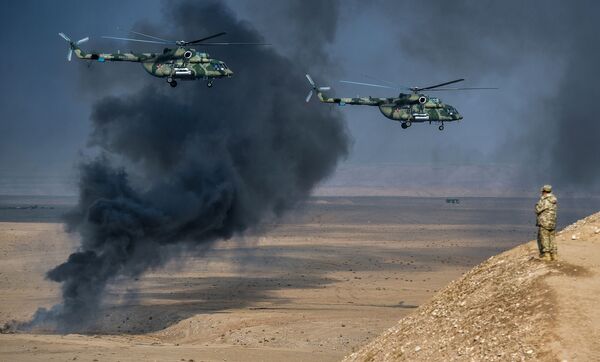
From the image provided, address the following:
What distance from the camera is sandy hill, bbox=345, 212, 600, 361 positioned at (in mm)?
23078

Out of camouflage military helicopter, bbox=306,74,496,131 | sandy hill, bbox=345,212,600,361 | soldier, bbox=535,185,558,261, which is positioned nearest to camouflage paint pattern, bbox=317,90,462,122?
camouflage military helicopter, bbox=306,74,496,131

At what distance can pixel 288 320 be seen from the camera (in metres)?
47.3

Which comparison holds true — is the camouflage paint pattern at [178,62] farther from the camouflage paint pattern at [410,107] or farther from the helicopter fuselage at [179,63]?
the camouflage paint pattern at [410,107]

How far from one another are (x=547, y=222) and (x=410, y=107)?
126 ft

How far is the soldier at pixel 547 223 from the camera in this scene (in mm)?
25500

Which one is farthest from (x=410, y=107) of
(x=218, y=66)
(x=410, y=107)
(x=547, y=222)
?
(x=547, y=222)

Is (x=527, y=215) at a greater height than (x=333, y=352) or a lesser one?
greater

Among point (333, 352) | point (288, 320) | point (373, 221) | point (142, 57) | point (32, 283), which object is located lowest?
point (333, 352)

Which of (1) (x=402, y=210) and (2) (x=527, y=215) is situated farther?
(1) (x=402, y=210)

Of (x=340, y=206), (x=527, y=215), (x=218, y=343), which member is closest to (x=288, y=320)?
(x=218, y=343)

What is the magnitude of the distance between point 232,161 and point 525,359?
3957cm

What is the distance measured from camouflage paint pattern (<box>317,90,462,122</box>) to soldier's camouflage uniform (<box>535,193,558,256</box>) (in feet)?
123

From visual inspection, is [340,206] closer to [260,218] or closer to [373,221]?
[373,221]

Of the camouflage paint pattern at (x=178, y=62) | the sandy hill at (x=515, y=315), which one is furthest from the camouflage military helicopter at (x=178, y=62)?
the sandy hill at (x=515, y=315)
